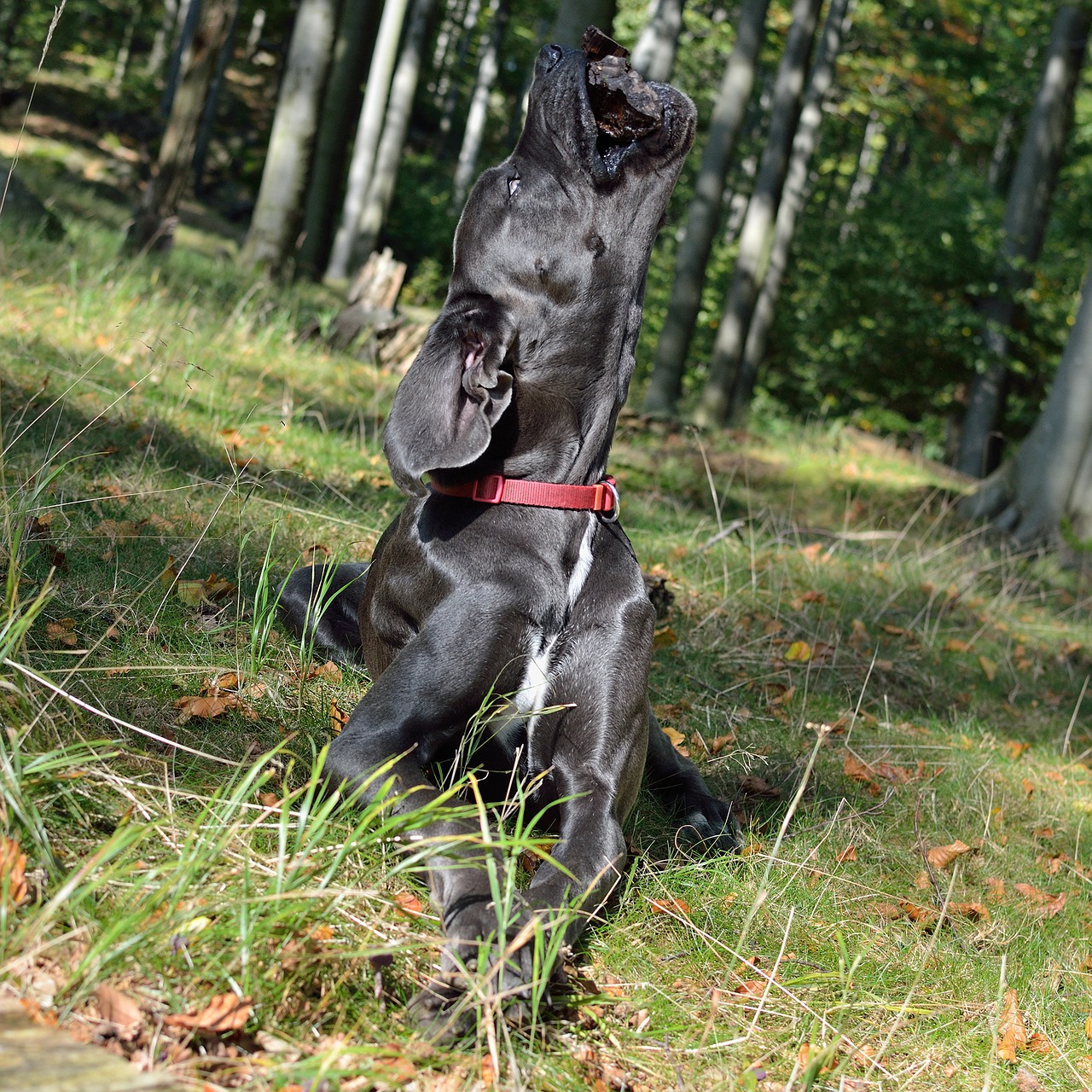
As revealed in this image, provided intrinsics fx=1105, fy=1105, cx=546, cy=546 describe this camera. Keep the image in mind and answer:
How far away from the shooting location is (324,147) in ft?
50.0

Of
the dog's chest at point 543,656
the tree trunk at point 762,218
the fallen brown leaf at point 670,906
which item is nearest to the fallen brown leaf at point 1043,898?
the fallen brown leaf at point 670,906

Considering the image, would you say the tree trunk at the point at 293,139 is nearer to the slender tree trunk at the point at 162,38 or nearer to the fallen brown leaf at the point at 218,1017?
the fallen brown leaf at the point at 218,1017

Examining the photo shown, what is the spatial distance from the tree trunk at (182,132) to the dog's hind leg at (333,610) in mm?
6569

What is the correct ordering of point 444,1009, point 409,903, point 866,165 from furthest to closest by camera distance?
point 866,165, point 409,903, point 444,1009

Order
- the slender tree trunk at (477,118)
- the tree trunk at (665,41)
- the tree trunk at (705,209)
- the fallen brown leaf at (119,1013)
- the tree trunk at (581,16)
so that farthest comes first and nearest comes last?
1. the slender tree trunk at (477,118)
2. the tree trunk at (665,41)
3. the tree trunk at (705,209)
4. the tree trunk at (581,16)
5. the fallen brown leaf at (119,1013)

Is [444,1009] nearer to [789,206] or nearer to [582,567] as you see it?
[582,567]

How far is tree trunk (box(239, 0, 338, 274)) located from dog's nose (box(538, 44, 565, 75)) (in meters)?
8.77

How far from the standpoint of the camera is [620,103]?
2.86m

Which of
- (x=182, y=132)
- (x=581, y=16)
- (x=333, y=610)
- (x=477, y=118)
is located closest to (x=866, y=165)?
(x=477, y=118)

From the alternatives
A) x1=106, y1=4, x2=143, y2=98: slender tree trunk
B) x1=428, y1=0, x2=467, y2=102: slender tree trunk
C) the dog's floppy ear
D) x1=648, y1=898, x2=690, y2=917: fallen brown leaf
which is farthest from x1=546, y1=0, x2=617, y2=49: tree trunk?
x1=428, y1=0, x2=467, y2=102: slender tree trunk

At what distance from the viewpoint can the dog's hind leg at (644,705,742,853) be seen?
3.46 m

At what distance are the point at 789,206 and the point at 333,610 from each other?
50.2 ft

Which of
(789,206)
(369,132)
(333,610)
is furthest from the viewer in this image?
(789,206)

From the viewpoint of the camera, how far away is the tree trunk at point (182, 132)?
380 inches
